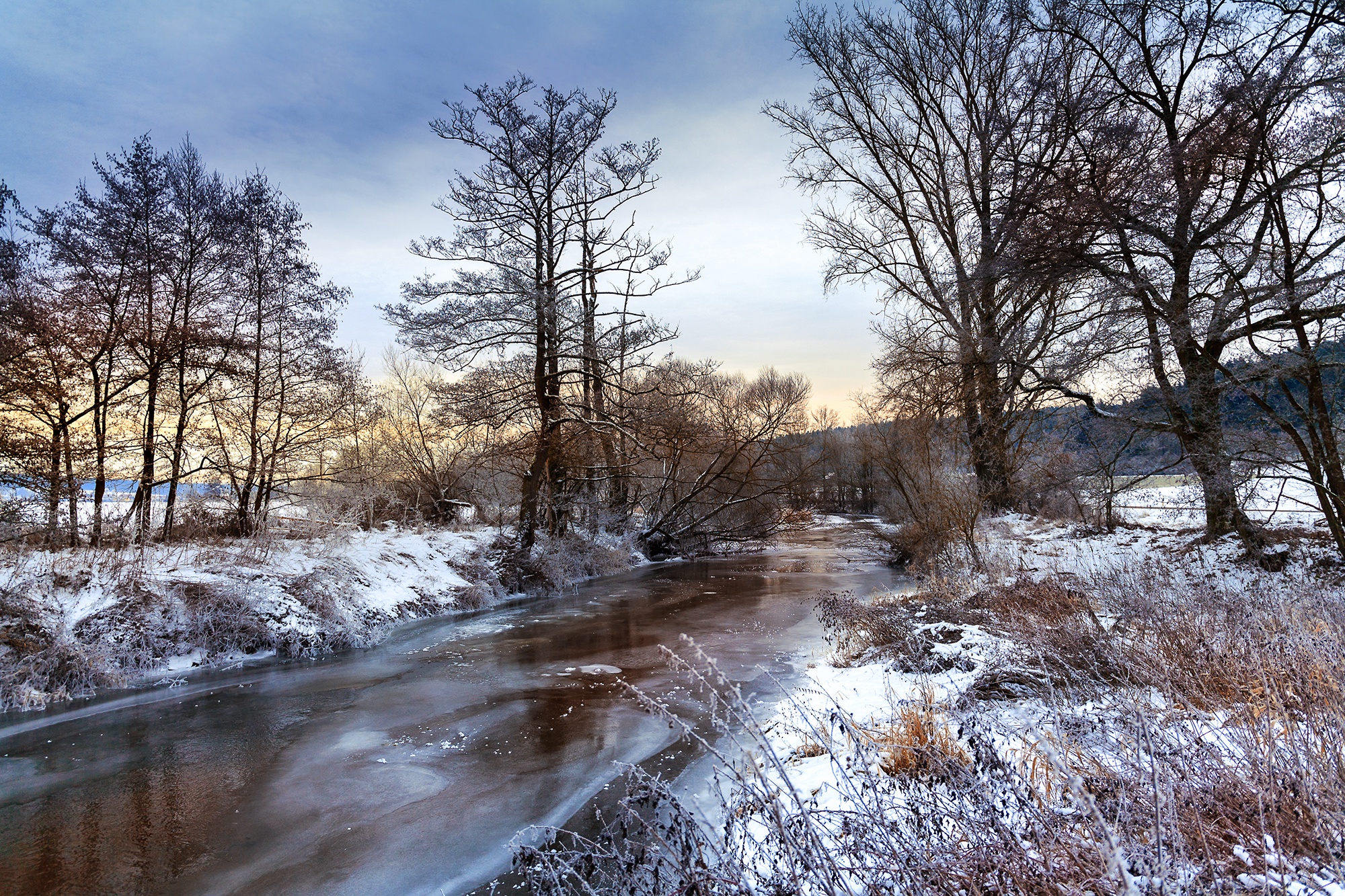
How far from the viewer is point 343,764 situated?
6617 millimetres

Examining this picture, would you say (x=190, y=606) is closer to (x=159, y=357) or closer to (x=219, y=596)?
(x=219, y=596)

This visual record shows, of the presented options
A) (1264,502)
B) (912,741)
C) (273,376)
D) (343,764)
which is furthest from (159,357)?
(1264,502)

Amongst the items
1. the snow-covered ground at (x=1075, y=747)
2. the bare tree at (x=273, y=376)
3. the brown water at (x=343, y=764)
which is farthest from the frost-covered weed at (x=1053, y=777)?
the bare tree at (x=273, y=376)

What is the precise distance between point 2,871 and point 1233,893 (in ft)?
22.9

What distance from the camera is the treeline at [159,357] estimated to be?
1223cm

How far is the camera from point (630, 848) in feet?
12.7

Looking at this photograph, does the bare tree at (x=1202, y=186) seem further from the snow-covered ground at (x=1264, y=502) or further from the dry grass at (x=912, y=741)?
the dry grass at (x=912, y=741)

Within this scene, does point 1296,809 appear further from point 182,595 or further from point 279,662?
point 182,595

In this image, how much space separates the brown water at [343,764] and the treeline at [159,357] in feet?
15.5

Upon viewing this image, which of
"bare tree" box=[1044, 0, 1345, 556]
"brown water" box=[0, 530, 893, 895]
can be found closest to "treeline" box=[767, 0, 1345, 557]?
"bare tree" box=[1044, 0, 1345, 556]

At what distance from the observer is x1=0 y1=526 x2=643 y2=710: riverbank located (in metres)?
8.65

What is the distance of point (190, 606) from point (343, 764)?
569cm

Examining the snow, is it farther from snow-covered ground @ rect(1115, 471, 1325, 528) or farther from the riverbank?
snow-covered ground @ rect(1115, 471, 1325, 528)

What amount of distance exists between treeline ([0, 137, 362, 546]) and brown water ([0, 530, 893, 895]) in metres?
4.71
